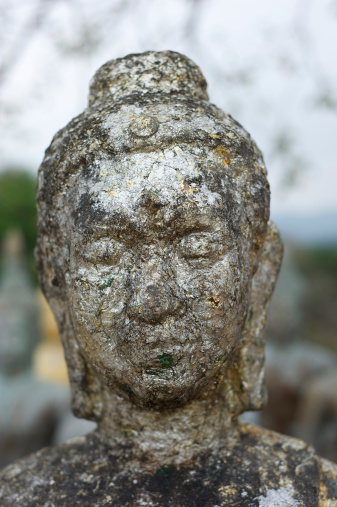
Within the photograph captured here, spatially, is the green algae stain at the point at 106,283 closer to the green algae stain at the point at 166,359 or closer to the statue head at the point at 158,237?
the statue head at the point at 158,237

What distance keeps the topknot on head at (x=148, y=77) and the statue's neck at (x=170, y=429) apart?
0.84 m

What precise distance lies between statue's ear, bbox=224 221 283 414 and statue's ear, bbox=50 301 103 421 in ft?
1.27

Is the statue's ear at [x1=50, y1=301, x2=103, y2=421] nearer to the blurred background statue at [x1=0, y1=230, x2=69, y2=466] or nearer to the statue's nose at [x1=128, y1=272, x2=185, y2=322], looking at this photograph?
the statue's nose at [x1=128, y1=272, x2=185, y2=322]

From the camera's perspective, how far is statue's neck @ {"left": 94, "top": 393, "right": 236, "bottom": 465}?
1.49 meters

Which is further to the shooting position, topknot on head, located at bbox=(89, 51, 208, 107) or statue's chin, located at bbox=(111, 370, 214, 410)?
topknot on head, located at bbox=(89, 51, 208, 107)

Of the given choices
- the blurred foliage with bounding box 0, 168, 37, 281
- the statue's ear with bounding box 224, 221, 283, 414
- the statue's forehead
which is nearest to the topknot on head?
the statue's forehead

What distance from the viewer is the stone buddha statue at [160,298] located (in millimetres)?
1319

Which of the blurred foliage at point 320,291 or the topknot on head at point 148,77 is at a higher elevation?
the blurred foliage at point 320,291

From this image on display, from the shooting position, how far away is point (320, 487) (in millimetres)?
1428

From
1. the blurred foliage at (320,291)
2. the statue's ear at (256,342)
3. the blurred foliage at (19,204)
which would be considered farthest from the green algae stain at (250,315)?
the blurred foliage at (320,291)

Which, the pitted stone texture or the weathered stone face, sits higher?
the weathered stone face

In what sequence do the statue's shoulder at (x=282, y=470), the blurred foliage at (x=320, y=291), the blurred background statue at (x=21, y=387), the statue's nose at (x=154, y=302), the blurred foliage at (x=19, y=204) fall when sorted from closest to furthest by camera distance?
the statue's nose at (x=154, y=302), the statue's shoulder at (x=282, y=470), the blurred background statue at (x=21, y=387), the blurred foliage at (x=19, y=204), the blurred foliage at (x=320, y=291)

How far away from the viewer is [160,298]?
4.19ft

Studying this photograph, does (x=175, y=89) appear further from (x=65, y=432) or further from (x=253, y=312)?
(x=65, y=432)
